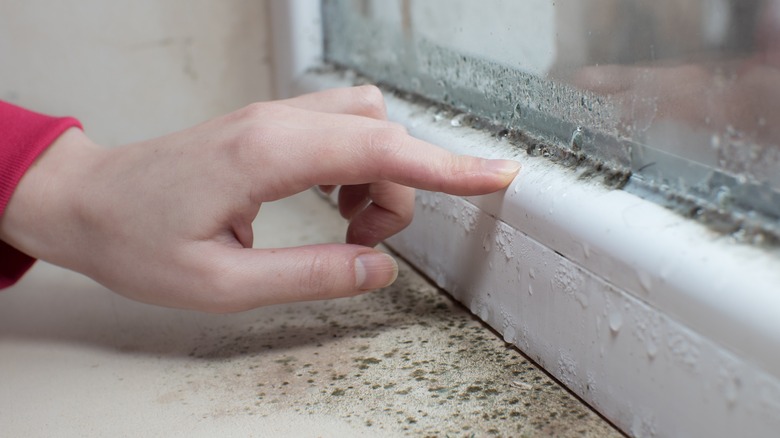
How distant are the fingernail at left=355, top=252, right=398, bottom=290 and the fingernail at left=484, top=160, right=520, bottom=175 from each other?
10cm

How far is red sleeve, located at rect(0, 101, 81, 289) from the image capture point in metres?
0.60

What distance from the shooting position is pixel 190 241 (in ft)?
1.72

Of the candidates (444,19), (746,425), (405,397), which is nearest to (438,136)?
(444,19)

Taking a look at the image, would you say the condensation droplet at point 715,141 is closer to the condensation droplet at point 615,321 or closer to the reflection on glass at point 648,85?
the reflection on glass at point 648,85

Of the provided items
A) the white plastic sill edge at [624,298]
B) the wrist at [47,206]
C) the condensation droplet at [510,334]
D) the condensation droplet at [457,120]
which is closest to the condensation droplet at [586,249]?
the white plastic sill edge at [624,298]

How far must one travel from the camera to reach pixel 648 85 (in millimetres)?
443

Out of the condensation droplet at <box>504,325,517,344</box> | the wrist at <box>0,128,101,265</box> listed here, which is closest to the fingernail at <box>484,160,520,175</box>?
the condensation droplet at <box>504,325,517,344</box>

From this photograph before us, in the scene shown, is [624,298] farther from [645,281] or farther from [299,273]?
[299,273]

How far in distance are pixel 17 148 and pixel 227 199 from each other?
21 centimetres

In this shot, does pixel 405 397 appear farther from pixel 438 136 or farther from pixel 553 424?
pixel 438 136

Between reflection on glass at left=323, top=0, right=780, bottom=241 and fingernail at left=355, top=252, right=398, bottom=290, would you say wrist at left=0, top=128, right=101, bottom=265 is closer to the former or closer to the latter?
fingernail at left=355, top=252, right=398, bottom=290

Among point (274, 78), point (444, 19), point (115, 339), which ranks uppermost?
point (444, 19)

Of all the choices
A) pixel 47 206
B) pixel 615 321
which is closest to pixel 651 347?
pixel 615 321

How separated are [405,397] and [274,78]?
1.99ft
